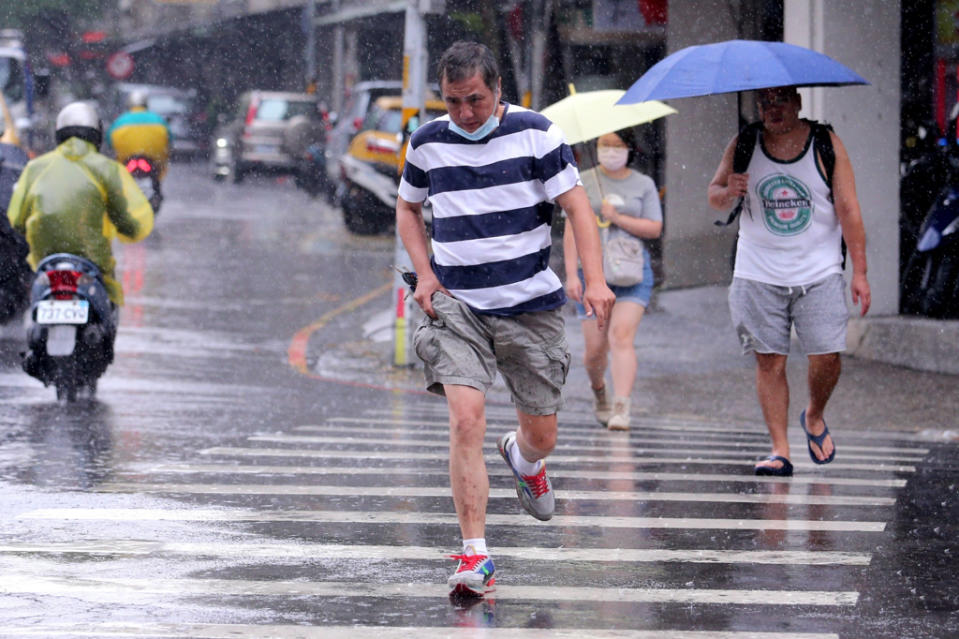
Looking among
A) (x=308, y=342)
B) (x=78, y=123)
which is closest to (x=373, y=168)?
(x=308, y=342)

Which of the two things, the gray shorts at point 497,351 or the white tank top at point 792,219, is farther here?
the white tank top at point 792,219

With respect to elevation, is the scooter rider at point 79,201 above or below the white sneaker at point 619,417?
above

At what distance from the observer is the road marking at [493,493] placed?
23.0ft

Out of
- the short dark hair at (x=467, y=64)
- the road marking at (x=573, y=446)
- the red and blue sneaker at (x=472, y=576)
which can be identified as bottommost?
the road marking at (x=573, y=446)

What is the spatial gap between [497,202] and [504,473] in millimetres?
2536

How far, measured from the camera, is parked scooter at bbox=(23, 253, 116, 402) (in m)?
9.90

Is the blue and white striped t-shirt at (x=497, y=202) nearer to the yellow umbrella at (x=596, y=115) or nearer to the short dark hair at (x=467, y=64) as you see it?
the short dark hair at (x=467, y=64)

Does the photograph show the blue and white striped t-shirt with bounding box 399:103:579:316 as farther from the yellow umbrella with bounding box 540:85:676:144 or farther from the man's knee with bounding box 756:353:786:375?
the yellow umbrella with bounding box 540:85:676:144

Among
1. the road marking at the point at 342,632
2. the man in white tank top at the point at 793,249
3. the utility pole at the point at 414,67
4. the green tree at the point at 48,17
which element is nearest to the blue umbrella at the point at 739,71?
the man in white tank top at the point at 793,249

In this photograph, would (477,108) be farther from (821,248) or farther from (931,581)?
(821,248)

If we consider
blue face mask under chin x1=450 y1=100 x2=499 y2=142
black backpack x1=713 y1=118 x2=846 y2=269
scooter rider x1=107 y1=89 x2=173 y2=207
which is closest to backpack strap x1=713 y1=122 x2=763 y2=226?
black backpack x1=713 y1=118 x2=846 y2=269

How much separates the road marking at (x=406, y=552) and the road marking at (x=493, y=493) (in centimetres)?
113

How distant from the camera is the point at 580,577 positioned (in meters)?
5.40

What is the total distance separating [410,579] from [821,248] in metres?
3.06
